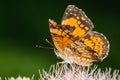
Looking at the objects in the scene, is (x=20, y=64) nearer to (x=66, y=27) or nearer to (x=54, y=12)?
(x=54, y=12)

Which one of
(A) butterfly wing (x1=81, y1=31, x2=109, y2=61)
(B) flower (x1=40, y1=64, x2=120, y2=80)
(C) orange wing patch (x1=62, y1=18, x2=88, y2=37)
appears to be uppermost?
(C) orange wing patch (x1=62, y1=18, x2=88, y2=37)

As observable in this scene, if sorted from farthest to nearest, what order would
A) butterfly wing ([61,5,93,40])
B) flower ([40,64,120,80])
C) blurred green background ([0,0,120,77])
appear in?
blurred green background ([0,0,120,77])
butterfly wing ([61,5,93,40])
flower ([40,64,120,80])


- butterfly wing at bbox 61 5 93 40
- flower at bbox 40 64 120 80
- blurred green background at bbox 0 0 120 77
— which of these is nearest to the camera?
flower at bbox 40 64 120 80

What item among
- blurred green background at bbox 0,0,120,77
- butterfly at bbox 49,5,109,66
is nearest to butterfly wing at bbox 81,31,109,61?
butterfly at bbox 49,5,109,66

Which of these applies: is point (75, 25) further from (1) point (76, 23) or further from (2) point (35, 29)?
(2) point (35, 29)

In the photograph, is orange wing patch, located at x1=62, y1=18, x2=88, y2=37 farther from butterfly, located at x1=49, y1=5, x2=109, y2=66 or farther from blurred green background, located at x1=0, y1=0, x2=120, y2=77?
blurred green background, located at x1=0, y1=0, x2=120, y2=77

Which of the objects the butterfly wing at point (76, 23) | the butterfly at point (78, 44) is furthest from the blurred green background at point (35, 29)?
the butterfly at point (78, 44)

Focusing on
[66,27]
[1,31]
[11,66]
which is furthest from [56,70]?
[1,31]
